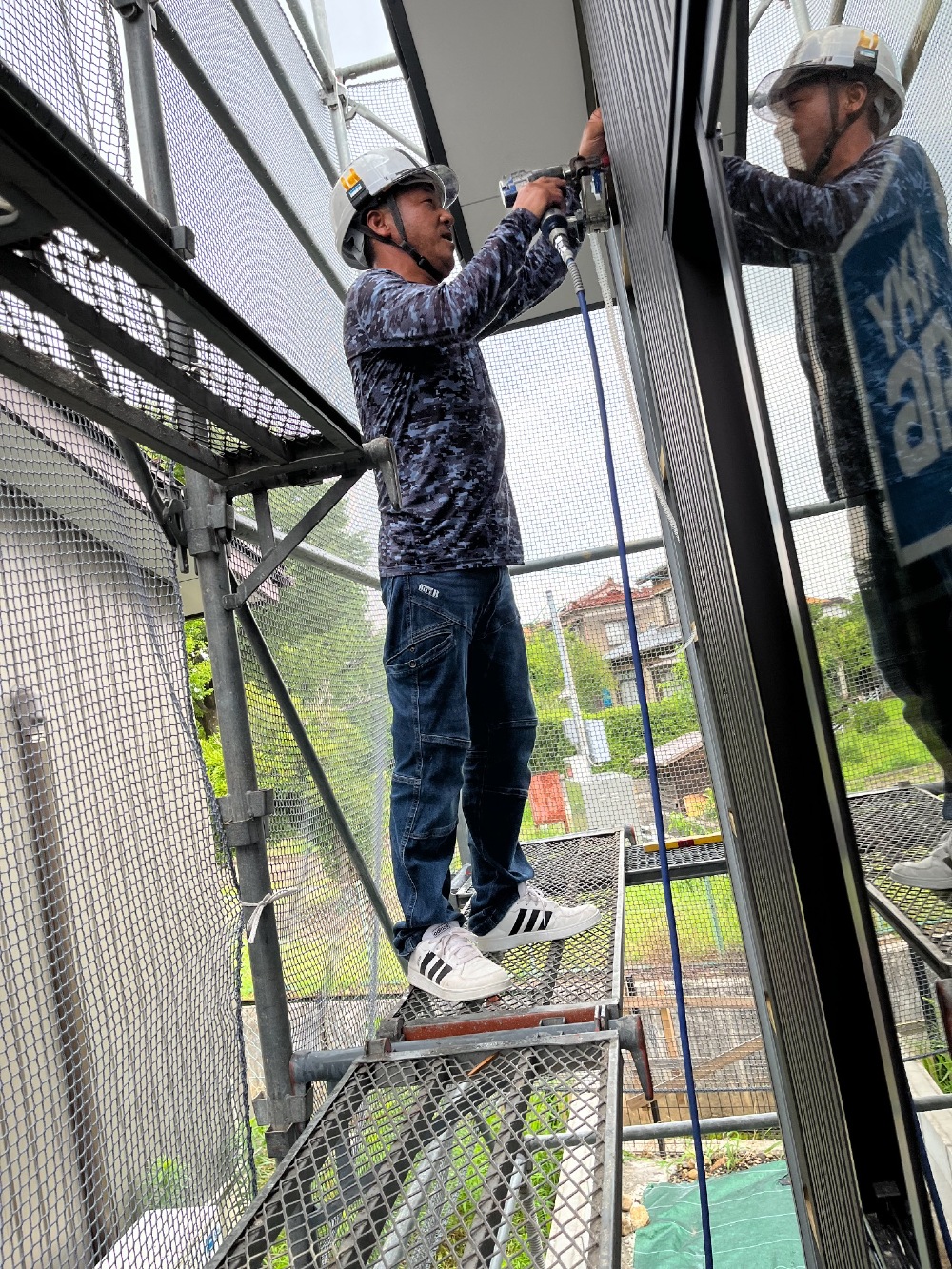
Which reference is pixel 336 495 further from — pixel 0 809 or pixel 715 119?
pixel 715 119

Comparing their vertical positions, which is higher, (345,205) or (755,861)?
(345,205)

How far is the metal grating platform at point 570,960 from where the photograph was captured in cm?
167

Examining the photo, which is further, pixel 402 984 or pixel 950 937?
pixel 402 984

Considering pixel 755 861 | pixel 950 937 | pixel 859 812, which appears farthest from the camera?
pixel 755 861

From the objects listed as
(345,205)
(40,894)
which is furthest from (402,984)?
(345,205)

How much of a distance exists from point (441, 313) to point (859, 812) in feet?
4.55

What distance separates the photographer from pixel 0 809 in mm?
1222

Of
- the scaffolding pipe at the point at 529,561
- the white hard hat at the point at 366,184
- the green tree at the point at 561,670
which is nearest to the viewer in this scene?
the scaffolding pipe at the point at 529,561

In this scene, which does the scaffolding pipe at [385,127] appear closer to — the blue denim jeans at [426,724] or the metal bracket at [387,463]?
the metal bracket at [387,463]

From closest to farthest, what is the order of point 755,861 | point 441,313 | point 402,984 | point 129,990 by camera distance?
point 755,861
point 129,990
point 441,313
point 402,984

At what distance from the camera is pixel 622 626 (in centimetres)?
375

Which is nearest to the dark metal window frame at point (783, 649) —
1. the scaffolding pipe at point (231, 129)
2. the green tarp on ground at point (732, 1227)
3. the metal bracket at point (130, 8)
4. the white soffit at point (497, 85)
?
the metal bracket at point (130, 8)

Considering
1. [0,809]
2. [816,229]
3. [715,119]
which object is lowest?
[0,809]

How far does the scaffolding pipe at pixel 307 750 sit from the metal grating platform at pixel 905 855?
4.70 ft
